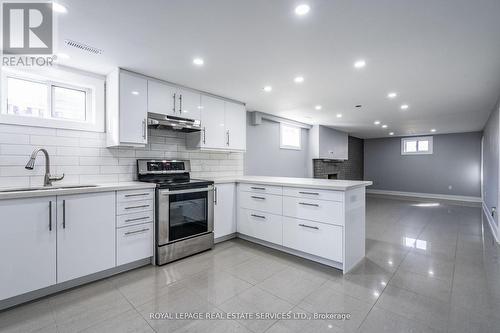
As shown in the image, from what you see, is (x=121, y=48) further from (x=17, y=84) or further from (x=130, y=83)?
(x=17, y=84)

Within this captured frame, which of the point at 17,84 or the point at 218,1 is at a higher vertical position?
the point at 218,1

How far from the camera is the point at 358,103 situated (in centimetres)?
430

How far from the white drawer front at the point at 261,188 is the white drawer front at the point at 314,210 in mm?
151

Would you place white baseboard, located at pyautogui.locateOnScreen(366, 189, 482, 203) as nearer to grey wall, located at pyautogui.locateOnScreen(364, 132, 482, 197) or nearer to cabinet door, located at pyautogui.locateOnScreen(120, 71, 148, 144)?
grey wall, located at pyautogui.locateOnScreen(364, 132, 482, 197)

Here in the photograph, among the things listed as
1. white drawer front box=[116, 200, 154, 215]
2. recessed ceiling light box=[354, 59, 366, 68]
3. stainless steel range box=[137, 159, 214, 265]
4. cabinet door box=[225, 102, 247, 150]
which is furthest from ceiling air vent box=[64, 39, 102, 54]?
recessed ceiling light box=[354, 59, 366, 68]

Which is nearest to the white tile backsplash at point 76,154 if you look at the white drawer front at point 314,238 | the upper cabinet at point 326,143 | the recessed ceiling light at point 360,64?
the white drawer front at point 314,238

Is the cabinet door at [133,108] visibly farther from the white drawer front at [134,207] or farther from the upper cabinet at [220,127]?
the upper cabinet at [220,127]

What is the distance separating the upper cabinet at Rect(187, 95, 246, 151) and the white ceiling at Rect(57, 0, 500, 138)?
25 cm

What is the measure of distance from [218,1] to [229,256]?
2694 mm

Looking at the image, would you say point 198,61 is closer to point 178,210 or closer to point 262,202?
point 178,210

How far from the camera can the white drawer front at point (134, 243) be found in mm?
2503

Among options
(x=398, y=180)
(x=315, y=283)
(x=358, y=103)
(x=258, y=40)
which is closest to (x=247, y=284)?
(x=315, y=283)

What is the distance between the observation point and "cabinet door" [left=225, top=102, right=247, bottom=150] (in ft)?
13.0

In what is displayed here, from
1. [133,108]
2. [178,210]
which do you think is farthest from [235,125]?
[178,210]
